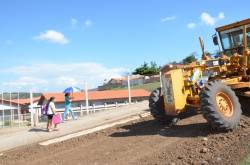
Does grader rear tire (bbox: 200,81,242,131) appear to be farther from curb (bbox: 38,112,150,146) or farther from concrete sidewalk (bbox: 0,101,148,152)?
concrete sidewalk (bbox: 0,101,148,152)

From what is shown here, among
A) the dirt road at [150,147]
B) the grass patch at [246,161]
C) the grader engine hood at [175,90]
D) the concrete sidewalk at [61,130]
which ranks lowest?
the grass patch at [246,161]

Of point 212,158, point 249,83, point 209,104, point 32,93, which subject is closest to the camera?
point 212,158

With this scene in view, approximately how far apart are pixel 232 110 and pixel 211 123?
35.5 inches

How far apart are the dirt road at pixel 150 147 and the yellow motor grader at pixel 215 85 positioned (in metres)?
0.46

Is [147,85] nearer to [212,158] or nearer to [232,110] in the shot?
[232,110]

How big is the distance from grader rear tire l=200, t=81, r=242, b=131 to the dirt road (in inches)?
10.5

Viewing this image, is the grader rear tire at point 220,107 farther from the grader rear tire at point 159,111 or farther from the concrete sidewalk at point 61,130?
the concrete sidewalk at point 61,130

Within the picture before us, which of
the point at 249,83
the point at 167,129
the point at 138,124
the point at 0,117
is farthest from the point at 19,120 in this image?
the point at 249,83

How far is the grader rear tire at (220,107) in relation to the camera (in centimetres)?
1059

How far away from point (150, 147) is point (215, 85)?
2.35m

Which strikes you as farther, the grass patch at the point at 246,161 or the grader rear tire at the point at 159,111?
the grader rear tire at the point at 159,111

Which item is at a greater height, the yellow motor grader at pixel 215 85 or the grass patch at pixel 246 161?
the yellow motor grader at pixel 215 85

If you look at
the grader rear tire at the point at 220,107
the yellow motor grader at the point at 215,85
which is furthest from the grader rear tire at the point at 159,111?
the grader rear tire at the point at 220,107

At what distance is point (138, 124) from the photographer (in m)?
14.3
